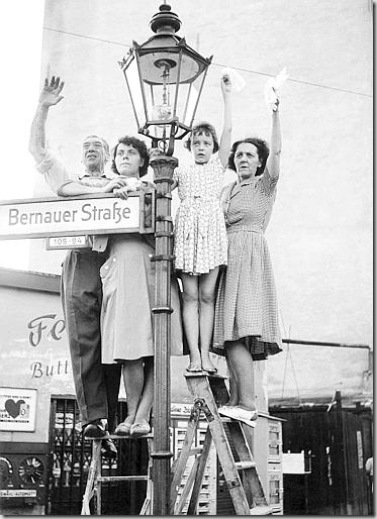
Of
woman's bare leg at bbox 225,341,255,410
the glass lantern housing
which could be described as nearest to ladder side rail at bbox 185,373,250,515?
woman's bare leg at bbox 225,341,255,410

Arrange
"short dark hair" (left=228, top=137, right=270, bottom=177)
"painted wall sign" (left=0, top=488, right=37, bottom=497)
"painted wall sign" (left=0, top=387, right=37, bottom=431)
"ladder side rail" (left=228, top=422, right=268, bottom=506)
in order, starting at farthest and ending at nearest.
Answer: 1. "painted wall sign" (left=0, top=387, right=37, bottom=431)
2. "painted wall sign" (left=0, top=488, right=37, bottom=497)
3. "short dark hair" (left=228, top=137, right=270, bottom=177)
4. "ladder side rail" (left=228, top=422, right=268, bottom=506)

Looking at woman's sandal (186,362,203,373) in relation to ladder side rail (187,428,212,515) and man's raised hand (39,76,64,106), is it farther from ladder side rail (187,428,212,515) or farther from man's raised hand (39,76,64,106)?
man's raised hand (39,76,64,106)

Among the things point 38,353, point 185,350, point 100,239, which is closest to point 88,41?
point 38,353

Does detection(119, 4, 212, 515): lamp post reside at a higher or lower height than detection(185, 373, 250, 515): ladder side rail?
higher

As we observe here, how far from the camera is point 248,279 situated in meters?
2.69

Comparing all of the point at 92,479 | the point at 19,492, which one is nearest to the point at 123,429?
the point at 92,479

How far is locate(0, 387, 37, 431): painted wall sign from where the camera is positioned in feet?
13.4

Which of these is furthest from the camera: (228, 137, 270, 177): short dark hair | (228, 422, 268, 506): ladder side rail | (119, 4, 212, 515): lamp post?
(228, 137, 270, 177): short dark hair

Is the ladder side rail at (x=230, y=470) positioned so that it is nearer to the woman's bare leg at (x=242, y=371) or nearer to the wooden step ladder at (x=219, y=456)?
→ the wooden step ladder at (x=219, y=456)

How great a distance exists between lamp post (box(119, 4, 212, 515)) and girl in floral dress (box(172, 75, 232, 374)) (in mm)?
177

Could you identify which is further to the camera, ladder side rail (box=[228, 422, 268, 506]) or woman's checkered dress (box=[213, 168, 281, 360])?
woman's checkered dress (box=[213, 168, 281, 360])

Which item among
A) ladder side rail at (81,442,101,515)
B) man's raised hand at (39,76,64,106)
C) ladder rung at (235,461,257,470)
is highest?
man's raised hand at (39,76,64,106)

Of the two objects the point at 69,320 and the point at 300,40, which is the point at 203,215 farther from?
the point at 300,40

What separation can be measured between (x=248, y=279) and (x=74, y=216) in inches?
26.4
